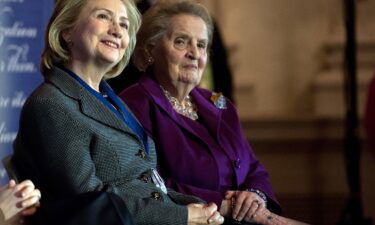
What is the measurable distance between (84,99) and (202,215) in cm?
50

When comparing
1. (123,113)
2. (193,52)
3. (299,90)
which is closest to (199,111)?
(193,52)

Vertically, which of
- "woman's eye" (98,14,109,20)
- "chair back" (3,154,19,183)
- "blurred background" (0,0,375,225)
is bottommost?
"blurred background" (0,0,375,225)

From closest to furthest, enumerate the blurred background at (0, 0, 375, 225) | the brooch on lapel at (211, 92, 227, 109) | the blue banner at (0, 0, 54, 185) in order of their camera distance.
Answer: the brooch on lapel at (211, 92, 227, 109)
the blue banner at (0, 0, 54, 185)
the blurred background at (0, 0, 375, 225)

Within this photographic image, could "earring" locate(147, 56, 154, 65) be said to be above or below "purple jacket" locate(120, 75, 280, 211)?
above

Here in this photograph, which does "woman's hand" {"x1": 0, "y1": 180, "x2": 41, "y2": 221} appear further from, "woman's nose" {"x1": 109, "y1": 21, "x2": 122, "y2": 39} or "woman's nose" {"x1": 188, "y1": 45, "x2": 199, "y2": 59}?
"woman's nose" {"x1": 188, "y1": 45, "x2": 199, "y2": 59}

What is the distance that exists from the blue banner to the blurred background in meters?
2.82

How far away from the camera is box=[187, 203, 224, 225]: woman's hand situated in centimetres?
273

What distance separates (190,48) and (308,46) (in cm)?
364

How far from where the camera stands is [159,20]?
11.0ft

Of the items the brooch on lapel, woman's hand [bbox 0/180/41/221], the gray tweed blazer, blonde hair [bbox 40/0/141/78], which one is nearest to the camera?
woman's hand [bbox 0/180/41/221]

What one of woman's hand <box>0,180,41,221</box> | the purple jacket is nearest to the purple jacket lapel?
the purple jacket

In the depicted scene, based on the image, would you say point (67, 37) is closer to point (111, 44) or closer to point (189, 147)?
point (111, 44)

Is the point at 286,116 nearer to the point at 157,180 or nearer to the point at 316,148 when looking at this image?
the point at 316,148

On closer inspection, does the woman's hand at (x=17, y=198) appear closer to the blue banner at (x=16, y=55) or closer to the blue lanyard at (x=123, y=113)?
the blue lanyard at (x=123, y=113)
